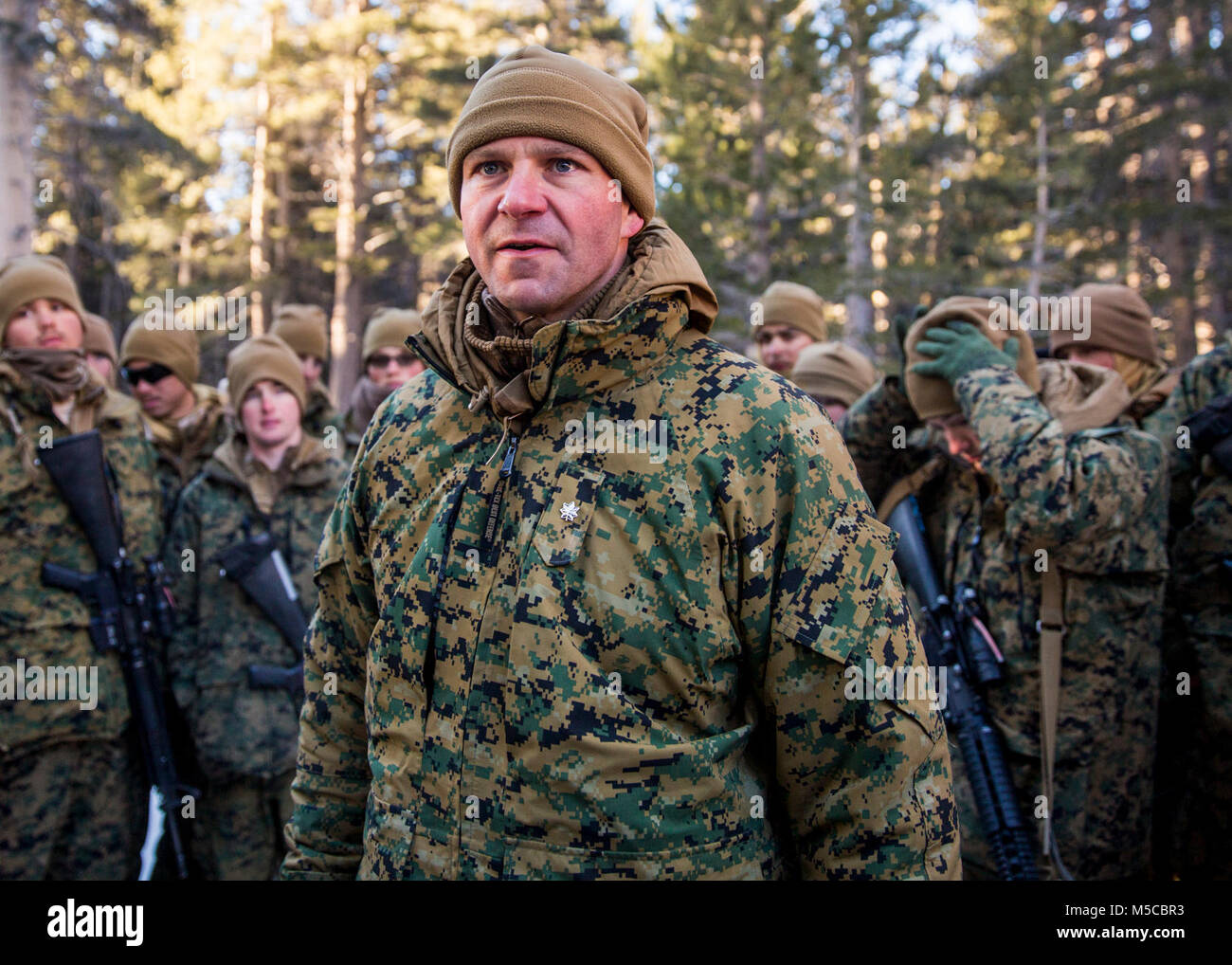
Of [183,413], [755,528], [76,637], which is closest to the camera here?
[755,528]

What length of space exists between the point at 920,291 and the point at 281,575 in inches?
602

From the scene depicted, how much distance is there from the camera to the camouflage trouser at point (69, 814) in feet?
13.0

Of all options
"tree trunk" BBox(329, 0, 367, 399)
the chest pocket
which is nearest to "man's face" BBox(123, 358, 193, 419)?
the chest pocket

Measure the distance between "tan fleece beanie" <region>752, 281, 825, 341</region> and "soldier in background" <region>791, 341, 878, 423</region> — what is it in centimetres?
57

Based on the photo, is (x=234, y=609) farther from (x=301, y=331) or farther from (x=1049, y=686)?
(x=1049, y=686)

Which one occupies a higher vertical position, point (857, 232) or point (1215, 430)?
point (857, 232)

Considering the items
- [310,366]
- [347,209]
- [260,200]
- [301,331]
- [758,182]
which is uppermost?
[260,200]

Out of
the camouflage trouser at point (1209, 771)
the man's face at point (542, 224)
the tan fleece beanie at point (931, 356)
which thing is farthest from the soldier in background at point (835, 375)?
the man's face at point (542, 224)

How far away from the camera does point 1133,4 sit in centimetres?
1877

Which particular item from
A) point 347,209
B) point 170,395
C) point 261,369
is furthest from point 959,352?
point 347,209

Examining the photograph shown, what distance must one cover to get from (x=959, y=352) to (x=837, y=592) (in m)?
1.96

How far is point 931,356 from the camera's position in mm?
3379
